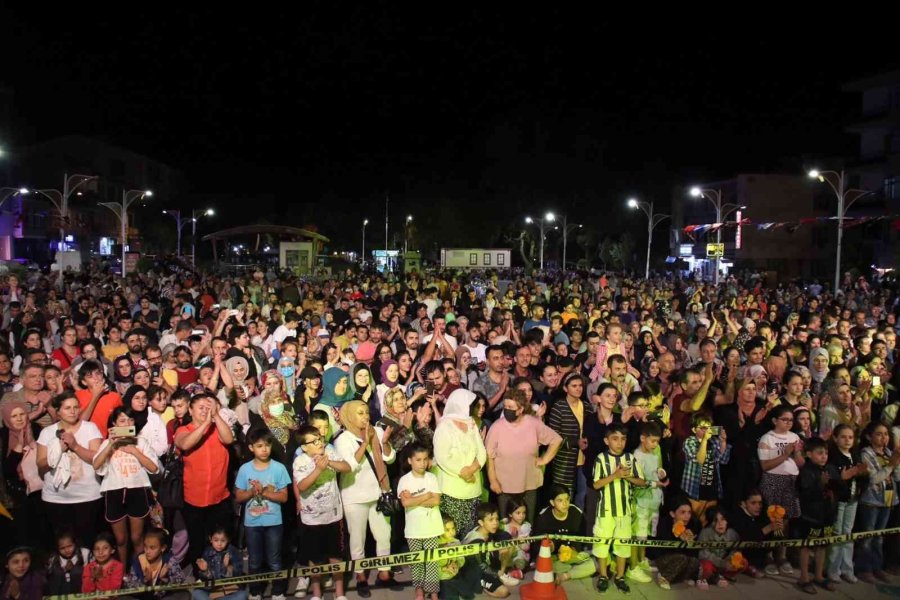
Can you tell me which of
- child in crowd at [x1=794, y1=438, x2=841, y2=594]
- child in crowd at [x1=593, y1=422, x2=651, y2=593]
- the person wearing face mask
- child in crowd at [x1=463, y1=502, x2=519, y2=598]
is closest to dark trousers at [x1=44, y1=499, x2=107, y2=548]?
child in crowd at [x1=463, y1=502, x2=519, y2=598]

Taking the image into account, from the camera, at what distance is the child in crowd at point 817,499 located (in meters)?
5.62

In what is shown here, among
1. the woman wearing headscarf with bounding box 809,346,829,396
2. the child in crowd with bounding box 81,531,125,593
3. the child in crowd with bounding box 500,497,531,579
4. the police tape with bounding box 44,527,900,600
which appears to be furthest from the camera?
the woman wearing headscarf with bounding box 809,346,829,396

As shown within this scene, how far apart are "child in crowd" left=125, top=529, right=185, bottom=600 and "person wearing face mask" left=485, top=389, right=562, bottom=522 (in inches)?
97.0

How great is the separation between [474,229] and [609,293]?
155ft

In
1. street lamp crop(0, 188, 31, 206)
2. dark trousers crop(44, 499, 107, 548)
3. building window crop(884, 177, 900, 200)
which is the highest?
building window crop(884, 177, 900, 200)

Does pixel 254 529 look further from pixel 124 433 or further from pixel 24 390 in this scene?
pixel 24 390

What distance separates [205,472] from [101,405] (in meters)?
1.32

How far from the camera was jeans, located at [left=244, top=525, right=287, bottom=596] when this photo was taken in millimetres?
5160

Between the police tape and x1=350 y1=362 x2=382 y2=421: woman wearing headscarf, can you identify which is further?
x1=350 y1=362 x2=382 y2=421: woman wearing headscarf

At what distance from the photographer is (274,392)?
6020 mm

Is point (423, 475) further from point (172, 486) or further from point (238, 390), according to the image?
point (238, 390)

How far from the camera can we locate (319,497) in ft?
17.0

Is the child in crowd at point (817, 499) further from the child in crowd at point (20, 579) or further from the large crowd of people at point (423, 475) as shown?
the child in crowd at point (20, 579)

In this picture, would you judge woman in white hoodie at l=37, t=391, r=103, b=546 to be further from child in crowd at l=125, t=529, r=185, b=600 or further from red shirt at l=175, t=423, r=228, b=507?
red shirt at l=175, t=423, r=228, b=507
